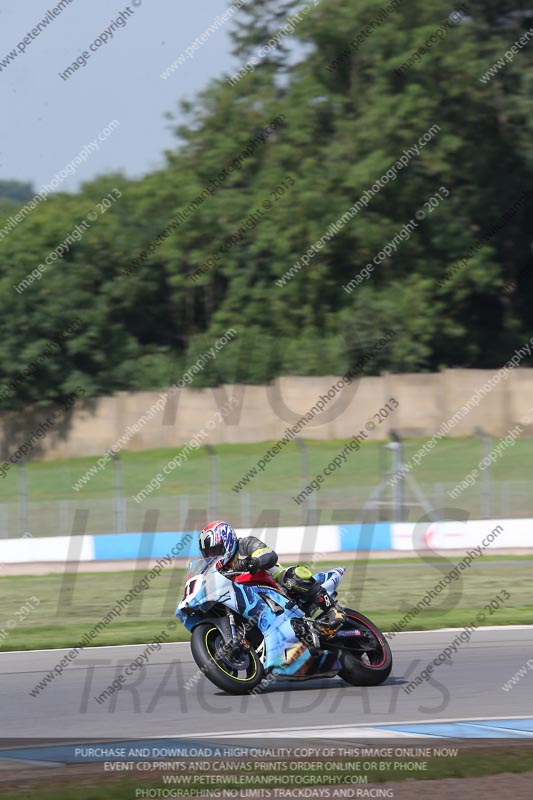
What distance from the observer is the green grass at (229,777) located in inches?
246

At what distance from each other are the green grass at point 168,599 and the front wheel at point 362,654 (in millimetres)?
4386

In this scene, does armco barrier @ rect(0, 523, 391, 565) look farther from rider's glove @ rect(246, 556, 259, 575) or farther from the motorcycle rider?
rider's glove @ rect(246, 556, 259, 575)

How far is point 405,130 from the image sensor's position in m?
39.8

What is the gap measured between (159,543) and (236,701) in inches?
536

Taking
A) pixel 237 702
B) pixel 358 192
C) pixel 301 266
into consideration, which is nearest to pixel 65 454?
pixel 301 266

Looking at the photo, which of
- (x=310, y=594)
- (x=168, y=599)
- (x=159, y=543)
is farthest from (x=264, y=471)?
(x=310, y=594)

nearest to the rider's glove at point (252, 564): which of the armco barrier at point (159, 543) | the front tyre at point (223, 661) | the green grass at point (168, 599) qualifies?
the front tyre at point (223, 661)

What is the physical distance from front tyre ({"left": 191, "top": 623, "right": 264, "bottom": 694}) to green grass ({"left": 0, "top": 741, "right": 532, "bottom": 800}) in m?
1.96

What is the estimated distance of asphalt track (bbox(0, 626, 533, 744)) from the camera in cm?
832

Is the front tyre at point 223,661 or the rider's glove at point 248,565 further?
the rider's glove at point 248,565

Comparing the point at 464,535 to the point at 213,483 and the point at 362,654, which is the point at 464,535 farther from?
the point at 362,654

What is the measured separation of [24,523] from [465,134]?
78.1 feet

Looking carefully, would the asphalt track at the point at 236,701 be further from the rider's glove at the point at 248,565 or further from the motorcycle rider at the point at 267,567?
the rider's glove at the point at 248,565

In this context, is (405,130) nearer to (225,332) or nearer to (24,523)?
(225,332)
